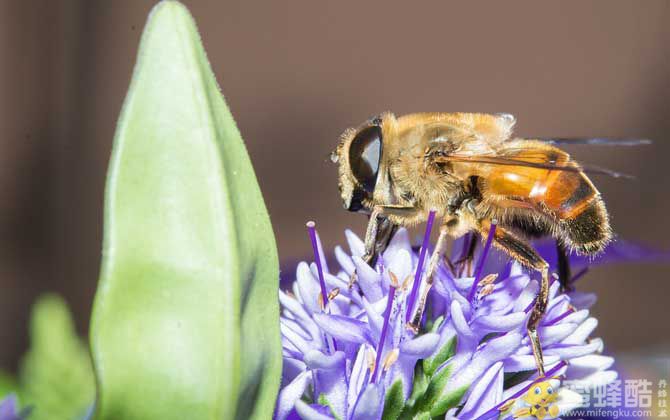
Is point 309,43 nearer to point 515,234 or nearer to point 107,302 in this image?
point 515,234

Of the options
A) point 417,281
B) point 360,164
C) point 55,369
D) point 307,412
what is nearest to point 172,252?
point 307,412

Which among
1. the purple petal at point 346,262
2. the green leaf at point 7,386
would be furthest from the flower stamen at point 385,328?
the green leaf at point 7,386

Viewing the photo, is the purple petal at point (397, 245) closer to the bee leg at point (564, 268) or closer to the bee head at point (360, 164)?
the bee head at point (360, 164)

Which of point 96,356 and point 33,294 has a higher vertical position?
point 96,356

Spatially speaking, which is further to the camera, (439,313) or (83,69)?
(83,69)

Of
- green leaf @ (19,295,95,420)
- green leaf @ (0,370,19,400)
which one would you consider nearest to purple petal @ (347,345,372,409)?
green leaf @ (19,295,95,420)

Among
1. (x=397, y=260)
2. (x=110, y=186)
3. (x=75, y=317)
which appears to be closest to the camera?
(x=110, y=186)

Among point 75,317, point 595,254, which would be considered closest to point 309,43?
point 75,317
